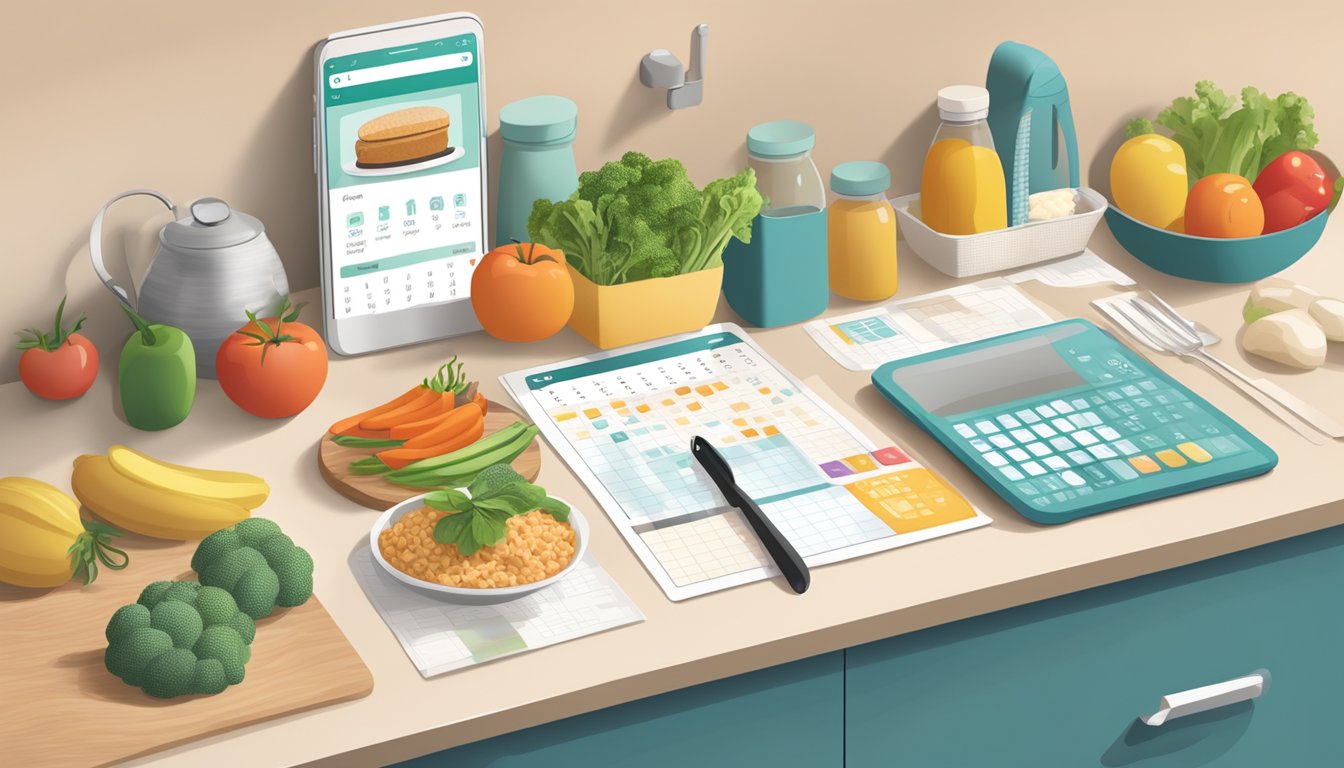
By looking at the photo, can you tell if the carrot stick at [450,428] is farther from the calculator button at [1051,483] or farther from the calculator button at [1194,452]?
the calculator button at [1194,452]

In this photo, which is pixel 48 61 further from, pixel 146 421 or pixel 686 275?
pixel 686 275

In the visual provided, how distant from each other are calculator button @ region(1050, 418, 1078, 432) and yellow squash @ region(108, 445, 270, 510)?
0.77 metres

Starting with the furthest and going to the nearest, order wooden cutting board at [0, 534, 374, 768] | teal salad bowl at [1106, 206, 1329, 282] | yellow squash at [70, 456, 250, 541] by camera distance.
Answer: teal salad bowl at [1106, 206, 1329, 282]
yellow squash at [70, 456, 250, 541]
wooden cutting board at [0, 534, 374, 768]

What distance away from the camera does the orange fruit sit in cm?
183

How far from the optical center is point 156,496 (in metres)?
1.37

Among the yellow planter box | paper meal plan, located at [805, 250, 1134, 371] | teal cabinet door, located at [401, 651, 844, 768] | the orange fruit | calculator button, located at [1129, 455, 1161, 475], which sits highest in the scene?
the orange fruit

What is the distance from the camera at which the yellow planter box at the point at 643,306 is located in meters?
1.68

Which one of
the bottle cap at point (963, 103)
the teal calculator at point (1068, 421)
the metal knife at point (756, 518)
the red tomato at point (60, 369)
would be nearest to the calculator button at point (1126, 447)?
the teal calculator at point (1068, 421)

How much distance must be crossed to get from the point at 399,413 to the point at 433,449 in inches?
2.9

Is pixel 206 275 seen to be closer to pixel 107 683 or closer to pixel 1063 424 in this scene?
pixel 107 683

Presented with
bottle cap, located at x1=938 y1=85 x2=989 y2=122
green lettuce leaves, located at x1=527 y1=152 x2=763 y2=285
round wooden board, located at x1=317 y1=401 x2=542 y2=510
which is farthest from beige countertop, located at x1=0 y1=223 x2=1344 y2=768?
bottle cap, located at x1=938 y1=85 x2=989 y2=122

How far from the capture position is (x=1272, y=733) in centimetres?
156

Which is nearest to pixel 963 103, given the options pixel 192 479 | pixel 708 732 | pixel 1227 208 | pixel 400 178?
pixel 1227 208

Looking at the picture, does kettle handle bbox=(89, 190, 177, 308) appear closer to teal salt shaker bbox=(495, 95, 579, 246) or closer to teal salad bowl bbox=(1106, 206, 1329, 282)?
teal salt shaker bbox=(495, 95, 579, 246)
